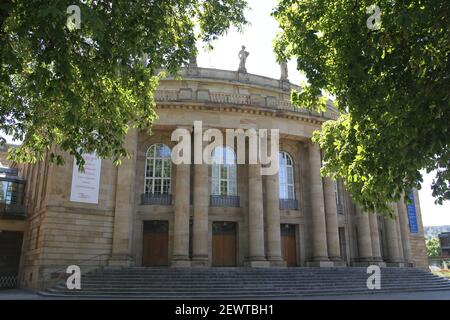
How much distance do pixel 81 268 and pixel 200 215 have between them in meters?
7.20

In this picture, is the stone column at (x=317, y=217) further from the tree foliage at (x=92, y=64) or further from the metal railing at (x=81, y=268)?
the tree foliage at (x=92, y=64)

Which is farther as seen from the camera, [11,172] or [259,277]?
[11,172]

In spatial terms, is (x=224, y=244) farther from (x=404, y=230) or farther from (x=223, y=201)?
(x=404, y=230)

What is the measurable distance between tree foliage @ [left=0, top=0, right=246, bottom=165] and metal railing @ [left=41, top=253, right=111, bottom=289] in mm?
9687

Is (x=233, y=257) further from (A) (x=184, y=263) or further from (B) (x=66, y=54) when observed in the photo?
(B) (x=66, y=54)

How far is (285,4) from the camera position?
1109 cm

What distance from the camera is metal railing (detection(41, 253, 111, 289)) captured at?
2072cm

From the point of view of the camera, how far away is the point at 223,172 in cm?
2714

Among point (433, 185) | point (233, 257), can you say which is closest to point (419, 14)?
point (433, 185)

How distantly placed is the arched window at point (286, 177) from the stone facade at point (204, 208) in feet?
0.92

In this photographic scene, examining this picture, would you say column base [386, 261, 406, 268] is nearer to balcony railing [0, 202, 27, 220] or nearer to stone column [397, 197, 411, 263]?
stone column [397, 197, 411, 263]

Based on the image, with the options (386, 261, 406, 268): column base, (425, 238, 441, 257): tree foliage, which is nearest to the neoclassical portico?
(386, 261, 406, 268): column base

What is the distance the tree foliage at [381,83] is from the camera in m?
8.20

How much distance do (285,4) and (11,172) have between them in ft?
104
